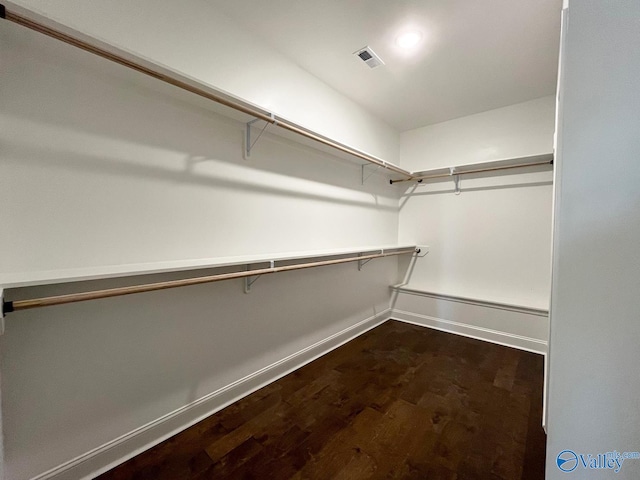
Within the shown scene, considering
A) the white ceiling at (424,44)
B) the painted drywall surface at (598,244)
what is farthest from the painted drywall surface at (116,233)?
the painted drywall surface at (598,244)

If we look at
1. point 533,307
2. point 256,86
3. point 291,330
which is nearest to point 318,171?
point 256,86

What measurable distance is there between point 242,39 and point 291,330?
2.24 meters

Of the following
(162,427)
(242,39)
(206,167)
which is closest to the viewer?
(162,427)

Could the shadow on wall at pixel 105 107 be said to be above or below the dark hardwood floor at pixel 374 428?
above

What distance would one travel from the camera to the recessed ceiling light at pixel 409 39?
181cm

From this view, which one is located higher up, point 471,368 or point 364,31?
point 364,31

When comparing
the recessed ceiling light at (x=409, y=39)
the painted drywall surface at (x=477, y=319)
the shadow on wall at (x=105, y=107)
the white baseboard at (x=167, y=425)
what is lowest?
the white baseboard at (x=167, y=425)

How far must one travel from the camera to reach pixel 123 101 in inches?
51.0

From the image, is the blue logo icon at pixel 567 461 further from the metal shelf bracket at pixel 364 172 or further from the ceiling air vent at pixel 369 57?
the metal shelf bracket at pixel 364 172

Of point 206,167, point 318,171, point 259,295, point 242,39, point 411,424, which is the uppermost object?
point 242,39

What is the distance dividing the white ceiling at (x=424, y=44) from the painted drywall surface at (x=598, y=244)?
1362 millimetres

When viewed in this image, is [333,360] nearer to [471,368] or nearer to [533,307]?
[471,368]

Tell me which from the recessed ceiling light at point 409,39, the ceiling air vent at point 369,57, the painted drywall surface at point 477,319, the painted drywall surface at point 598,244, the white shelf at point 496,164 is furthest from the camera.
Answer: the painted drywall surface at point 477,319

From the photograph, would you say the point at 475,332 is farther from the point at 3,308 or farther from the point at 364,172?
the point at 3,308
